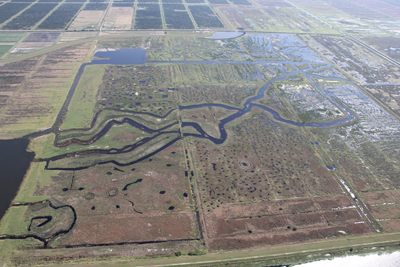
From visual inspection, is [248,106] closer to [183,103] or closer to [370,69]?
[183,103]

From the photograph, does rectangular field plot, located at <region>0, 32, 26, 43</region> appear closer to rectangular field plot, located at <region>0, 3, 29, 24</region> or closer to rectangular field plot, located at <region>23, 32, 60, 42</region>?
rectangular field plot, located at <region>23, 32, 60, 42</region>

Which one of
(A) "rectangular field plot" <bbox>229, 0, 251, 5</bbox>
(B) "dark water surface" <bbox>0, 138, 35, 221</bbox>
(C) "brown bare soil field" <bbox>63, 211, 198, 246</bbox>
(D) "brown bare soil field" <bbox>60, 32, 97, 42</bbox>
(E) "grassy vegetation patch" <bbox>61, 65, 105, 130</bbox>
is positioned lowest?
(C) "brown bare soil field" <bbox>63, 211, 198, 246</bbox>

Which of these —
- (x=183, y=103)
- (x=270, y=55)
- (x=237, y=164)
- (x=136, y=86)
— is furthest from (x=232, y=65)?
(x=237, y=164)

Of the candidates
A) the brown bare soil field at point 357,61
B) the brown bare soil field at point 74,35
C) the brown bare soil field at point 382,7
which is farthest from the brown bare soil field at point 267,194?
the brown bare soil field at point 382,7

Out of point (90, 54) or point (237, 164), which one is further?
point (90, 54)

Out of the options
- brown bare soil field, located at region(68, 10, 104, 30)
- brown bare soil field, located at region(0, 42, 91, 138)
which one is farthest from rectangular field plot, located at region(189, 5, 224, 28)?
brown bare soil field, located at region(0, 42, 91, 138)
